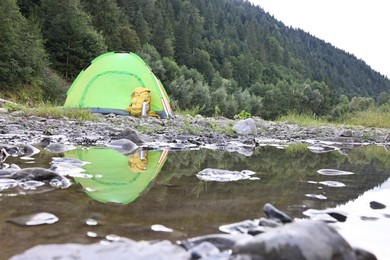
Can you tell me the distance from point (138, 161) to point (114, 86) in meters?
6.81

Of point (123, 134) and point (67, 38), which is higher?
point (67, 38)

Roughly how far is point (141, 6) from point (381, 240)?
66.9 metres

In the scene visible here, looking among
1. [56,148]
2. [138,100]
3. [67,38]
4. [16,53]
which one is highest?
[67,38]

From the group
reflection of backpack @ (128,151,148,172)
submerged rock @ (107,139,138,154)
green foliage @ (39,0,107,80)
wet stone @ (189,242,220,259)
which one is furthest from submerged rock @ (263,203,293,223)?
green foliage @ (39,0,107,80)

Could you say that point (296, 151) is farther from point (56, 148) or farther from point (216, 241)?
point (216, 241)

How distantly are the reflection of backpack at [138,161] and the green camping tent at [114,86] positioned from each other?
5.94 metres

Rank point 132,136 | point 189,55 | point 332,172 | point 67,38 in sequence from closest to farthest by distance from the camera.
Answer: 1. point 332,172
2. point 132,136
3. point 67,38
4. point 189,55

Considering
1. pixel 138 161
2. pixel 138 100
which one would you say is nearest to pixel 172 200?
pixel 138 161

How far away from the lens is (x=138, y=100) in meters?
9.45

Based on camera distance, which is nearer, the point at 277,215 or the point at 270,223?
the point at 270,223

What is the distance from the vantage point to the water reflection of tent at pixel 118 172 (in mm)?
1852

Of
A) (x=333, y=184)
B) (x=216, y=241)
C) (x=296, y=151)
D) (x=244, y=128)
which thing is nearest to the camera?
(x=216, y=241)

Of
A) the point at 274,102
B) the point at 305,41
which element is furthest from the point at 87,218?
the point at 305,41

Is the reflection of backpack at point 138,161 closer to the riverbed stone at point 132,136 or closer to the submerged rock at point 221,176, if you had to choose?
the submerged rock at point 221,176
